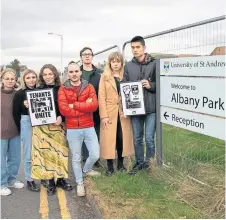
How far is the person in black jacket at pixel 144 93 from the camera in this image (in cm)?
556

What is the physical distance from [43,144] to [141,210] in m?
1.86

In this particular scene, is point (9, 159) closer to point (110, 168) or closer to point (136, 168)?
point (110, 168)

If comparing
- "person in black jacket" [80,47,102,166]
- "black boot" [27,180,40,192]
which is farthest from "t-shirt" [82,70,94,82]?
"black boot" [27,180,40,192]

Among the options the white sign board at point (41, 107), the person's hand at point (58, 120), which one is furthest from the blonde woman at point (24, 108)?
the person's hand at point (58, 120)

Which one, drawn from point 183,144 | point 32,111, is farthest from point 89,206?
point 183,144

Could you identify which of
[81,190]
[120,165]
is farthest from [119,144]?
[81,190]

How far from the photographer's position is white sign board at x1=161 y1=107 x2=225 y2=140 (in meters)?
4.49

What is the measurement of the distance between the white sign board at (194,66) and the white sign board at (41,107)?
169cm

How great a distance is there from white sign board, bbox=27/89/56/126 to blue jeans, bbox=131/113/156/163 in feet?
4.14

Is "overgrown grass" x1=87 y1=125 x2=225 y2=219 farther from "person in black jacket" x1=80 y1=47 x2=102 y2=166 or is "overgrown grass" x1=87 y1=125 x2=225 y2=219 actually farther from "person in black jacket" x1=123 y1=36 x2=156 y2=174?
"person in black jacket" x1=80 y1=47 x2=102 y2=166

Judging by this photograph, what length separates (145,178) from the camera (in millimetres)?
5527

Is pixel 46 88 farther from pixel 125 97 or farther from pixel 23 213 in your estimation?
pixel 23 213

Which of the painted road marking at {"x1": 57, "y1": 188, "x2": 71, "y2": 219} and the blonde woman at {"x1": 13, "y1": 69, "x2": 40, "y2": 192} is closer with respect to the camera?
the painted road marking at {"x1": 57, "y1": 188, "x2": 71, "y2": 219}

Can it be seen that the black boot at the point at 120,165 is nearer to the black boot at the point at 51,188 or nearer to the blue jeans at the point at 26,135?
the black boot at the point at 51,188
